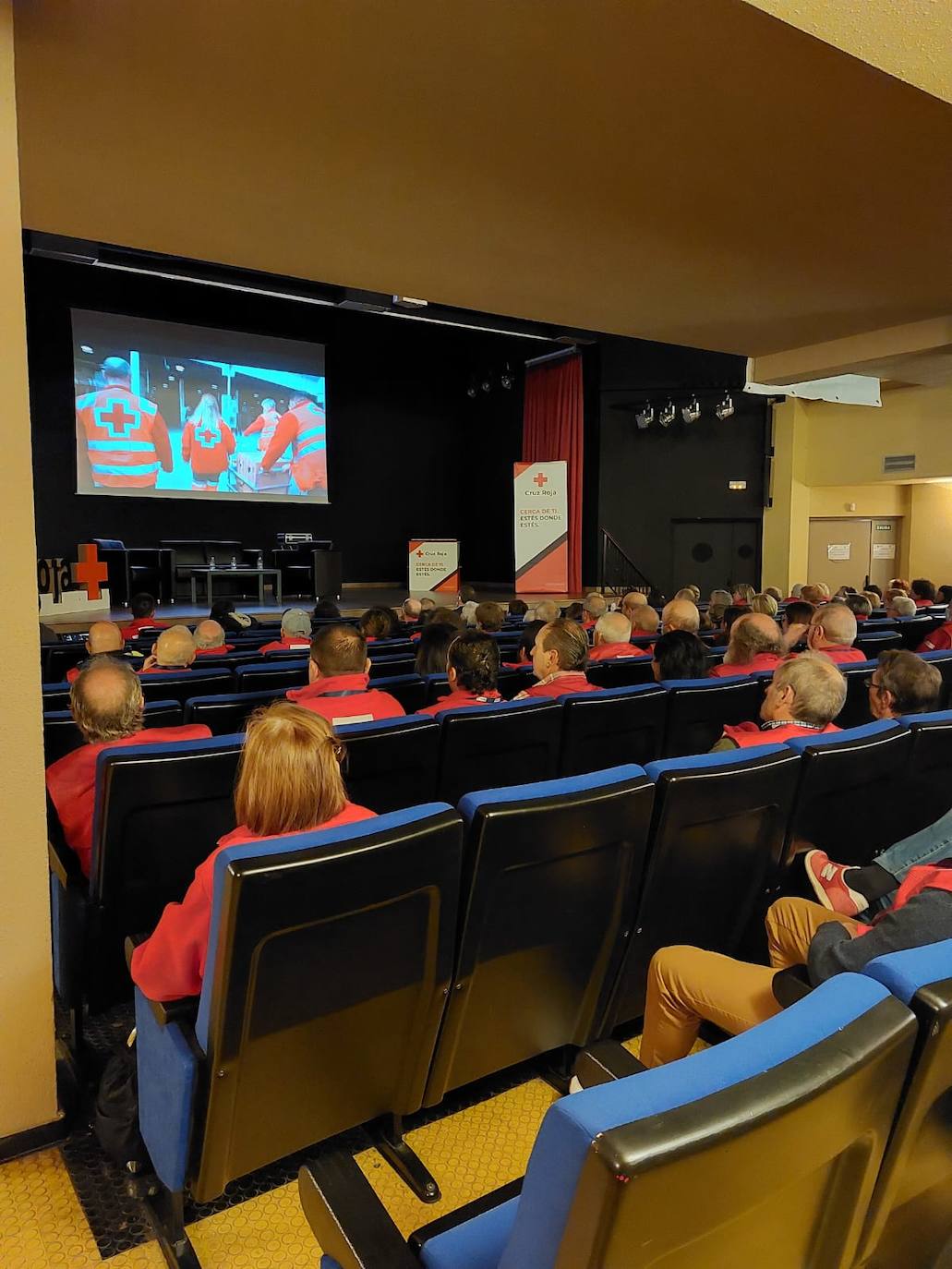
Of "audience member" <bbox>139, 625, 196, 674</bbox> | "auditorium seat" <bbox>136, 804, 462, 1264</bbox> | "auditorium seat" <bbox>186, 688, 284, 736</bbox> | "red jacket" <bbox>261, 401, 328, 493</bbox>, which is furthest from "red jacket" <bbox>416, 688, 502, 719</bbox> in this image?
"red jacket" <bbox>261, 401, 328, 493</bbox>

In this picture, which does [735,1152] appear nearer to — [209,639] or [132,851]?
[132,851]

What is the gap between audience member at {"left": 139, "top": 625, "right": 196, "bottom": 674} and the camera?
3.54 meters

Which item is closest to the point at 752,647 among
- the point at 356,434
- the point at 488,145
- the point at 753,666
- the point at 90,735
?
the point at 753,666

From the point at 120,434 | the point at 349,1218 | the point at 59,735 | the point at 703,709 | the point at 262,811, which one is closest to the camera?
the point at 349,1218

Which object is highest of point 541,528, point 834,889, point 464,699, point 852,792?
point 541,528

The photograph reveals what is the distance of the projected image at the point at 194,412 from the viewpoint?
37.5ft

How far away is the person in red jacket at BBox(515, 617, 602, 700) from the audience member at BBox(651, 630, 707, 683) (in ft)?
1.90

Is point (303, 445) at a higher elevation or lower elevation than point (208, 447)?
higher

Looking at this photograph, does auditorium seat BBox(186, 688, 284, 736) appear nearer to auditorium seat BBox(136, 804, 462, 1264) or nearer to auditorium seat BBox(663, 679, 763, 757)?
auditorium seat BBox(136, 804, 462, 1264)

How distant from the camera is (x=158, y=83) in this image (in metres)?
2.23

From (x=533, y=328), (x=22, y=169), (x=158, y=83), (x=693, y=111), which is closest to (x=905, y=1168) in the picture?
(x=693, y=111)

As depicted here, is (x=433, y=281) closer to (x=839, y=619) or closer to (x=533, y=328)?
(x=839, y=619)

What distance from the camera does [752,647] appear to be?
3.68m

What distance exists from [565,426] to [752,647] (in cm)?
1023
